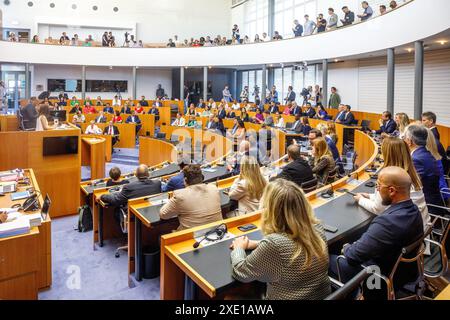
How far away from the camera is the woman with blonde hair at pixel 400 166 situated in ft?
10.5

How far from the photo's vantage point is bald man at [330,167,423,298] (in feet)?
8.11

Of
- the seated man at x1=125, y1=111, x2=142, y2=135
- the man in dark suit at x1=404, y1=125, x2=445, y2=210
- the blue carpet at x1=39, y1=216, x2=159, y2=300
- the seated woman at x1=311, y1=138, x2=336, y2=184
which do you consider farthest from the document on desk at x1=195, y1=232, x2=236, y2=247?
the seated man at x1=125, y1=111, x2=142, y2=135

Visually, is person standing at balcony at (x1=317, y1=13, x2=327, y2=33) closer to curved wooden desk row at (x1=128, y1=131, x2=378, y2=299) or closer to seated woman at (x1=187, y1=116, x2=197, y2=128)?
seated woman at (x1=187, y1=116, x2=197, y2=128)

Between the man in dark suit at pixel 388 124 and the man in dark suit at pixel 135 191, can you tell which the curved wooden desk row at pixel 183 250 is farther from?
the man in dark suit at pixel 388 124

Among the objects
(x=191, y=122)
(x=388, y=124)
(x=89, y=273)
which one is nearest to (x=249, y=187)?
(x=89, y=273)

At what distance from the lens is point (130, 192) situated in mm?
4793

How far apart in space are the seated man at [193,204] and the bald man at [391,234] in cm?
150

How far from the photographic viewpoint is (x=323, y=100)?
15.4 metres

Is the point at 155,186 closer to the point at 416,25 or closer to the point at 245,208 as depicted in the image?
the point at 245,208

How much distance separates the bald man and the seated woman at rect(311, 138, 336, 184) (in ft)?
10.1

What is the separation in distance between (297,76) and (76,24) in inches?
550

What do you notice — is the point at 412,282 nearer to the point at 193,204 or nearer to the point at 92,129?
the point at 193,204

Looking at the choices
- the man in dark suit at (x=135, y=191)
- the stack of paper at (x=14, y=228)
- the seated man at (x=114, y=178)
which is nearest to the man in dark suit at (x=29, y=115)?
the seated man at (x=114, y=178)
